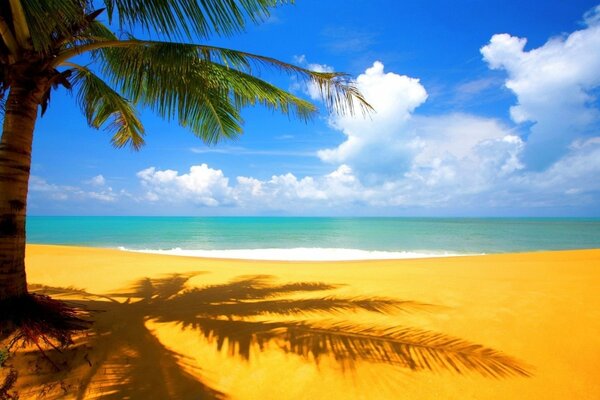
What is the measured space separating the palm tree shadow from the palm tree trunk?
1.04 meters

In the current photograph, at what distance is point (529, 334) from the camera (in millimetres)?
3523

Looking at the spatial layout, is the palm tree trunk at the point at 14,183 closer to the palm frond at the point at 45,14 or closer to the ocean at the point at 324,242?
the palm frond at the point at 45,14

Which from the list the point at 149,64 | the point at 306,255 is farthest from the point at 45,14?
the point at 306,255

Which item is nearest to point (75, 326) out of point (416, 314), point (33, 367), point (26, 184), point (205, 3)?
point (33, 367)

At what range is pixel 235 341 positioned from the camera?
3.30 metres

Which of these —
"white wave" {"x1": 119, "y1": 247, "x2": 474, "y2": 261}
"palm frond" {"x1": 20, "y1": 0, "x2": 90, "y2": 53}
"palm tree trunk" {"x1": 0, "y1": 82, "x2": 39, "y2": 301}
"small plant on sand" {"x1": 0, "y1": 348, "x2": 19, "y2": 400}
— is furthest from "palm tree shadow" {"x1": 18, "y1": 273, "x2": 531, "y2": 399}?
"white wave" {"x1": 119, "y1": 247, "x2": 474, "y2": 261}

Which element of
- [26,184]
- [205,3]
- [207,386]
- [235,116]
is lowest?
[207,386]

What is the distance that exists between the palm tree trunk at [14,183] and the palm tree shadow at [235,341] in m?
1.04

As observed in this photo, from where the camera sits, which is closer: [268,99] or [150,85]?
[150,85]

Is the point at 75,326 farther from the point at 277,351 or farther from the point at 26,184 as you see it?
the point at 277,351

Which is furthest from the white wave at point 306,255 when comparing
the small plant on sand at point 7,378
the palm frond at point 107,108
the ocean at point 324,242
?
the small plant on sand at point 7,378

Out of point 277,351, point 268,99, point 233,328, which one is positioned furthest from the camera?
point 268,99

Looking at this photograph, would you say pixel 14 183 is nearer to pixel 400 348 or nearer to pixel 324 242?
pixel 400 348

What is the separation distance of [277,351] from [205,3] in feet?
12.2
